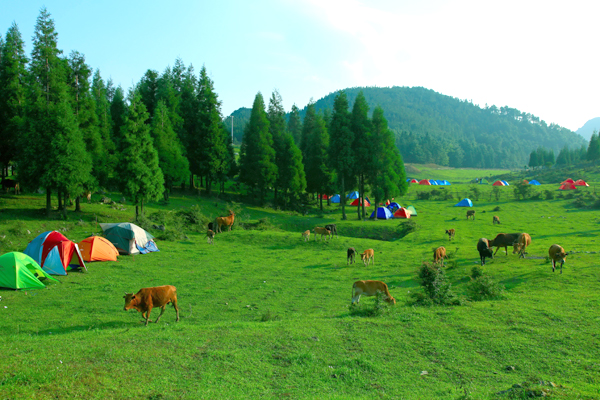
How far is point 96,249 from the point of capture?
2089cm

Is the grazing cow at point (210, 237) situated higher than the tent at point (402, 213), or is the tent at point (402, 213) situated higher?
the tent at point (402, 213)

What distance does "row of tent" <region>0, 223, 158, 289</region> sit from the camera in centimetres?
1532

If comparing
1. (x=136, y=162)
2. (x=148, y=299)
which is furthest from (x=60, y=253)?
(x=136, y=162)

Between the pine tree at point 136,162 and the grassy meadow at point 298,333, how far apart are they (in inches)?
356

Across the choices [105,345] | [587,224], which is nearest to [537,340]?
[105,345]

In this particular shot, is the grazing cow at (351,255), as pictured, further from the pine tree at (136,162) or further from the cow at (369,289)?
the pine tree at (136,162)

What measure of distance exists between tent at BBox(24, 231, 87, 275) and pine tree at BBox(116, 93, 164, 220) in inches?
507

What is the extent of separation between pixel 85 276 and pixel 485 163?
601 ft

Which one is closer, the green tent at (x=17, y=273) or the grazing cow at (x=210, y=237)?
the green tent at (x=17, y=273)

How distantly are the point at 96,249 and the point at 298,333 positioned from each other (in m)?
16.3

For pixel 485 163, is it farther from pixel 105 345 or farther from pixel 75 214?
pixel 105 345

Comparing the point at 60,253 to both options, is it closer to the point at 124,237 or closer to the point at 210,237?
the point at 124,237

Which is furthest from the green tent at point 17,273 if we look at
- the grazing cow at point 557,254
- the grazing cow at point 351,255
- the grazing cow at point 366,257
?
the grazing cow at point 557,254

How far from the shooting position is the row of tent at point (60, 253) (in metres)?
15.3
